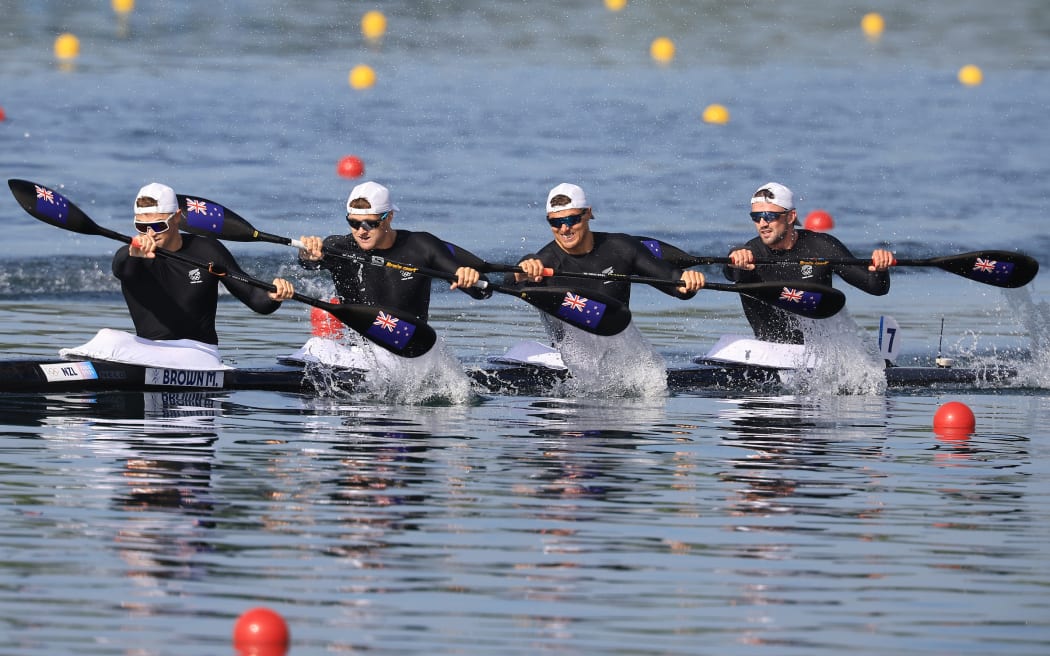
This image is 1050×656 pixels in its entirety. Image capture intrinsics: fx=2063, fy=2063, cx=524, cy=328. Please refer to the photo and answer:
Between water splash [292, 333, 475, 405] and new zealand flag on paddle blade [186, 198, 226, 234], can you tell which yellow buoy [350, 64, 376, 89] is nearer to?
new zealand flag on paddle blade [186, 198, 226, 234]

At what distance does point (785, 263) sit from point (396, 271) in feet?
10.1

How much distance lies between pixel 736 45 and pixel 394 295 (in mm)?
32500

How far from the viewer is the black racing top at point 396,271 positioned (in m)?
15.0

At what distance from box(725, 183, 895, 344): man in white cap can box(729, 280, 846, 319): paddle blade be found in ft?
1.14

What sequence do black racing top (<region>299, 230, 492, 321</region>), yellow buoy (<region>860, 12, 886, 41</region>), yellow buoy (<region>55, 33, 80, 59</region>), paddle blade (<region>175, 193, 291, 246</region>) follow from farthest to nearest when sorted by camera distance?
1. yellow buoy (<region>860, 12, 886, 41</region>)
2. yellow buoy (<region>55, 33, 80, 59</region>)
3. paddle blade (<region>175, 193, 291, 246</region>)
4. black racing top (<region>299, 230, 492, 321</region>)

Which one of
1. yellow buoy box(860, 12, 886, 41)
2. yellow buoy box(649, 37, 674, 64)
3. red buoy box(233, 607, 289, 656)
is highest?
yellow buoy box(860, 12, 886, 41)

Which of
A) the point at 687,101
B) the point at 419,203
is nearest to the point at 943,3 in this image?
the point at 687,101

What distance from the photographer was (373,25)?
153ft

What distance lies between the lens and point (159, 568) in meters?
8.80

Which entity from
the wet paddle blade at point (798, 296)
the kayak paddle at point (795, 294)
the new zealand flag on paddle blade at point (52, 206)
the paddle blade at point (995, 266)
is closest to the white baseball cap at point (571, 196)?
the kayak paddle at point (795, 294)

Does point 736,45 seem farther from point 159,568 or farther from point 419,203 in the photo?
point 159,568

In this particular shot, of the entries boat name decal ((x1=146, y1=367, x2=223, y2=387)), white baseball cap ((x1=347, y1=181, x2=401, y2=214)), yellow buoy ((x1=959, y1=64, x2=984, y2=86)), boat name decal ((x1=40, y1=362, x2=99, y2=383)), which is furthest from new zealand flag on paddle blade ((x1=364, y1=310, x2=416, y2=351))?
yellow buoy ((x1=959, y1=64, x2=984, y2=86))

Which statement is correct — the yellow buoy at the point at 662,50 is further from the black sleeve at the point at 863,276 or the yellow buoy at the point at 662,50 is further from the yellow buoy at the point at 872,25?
the black sleeve at the point at 863,276

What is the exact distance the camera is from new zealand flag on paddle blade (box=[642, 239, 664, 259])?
52.4 feet
